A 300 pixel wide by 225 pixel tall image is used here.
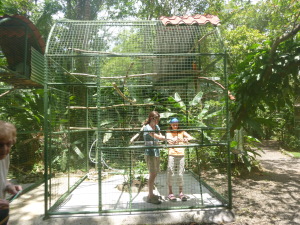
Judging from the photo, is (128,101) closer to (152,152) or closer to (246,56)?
(152,152)

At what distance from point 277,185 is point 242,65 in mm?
2977

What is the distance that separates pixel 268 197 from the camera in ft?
15.0

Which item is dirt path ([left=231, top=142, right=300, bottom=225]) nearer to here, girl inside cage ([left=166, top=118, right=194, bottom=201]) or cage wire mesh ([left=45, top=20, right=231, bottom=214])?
cage wire mesh ([left=45, top=20, right=231, bottom=214])

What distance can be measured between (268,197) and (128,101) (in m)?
3.38

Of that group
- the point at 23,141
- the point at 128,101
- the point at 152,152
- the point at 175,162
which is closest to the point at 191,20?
the point at 128,101

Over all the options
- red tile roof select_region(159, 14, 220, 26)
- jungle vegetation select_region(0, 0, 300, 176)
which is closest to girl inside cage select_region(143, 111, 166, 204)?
jungle vegetation select_region(0, 0, 300, 176)

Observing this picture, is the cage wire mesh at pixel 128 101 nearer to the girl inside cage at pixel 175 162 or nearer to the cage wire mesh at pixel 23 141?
the girl inside cage at pixel 175 162

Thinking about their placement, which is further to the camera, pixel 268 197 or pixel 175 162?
pixel 268 197

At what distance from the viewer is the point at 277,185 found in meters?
5.31

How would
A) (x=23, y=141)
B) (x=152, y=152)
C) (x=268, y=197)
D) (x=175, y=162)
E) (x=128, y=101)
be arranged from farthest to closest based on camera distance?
(x=23, y=141), (x=128, y=101), (x=268, y=197), (x=175, y=162), (x=152, y=152)

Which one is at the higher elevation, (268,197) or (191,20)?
(191,20)

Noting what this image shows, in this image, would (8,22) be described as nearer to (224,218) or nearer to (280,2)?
(224,218)

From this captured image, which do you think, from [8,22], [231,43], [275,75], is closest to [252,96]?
[275,75]

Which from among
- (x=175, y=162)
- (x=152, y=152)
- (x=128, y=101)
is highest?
(x=128, y=101)
